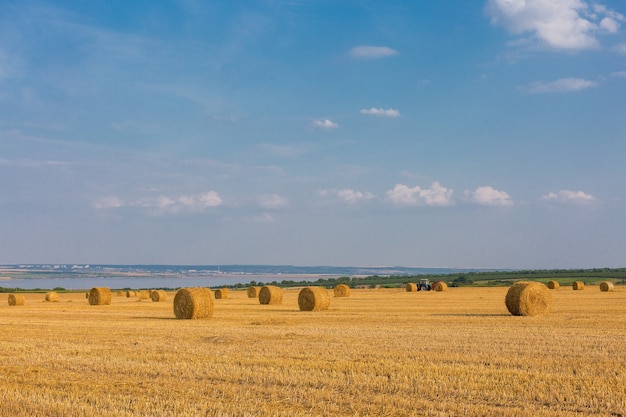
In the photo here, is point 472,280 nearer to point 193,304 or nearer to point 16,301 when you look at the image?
point 16,301

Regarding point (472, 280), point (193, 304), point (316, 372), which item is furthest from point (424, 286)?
point (316, 372)

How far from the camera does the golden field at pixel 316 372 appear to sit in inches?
351

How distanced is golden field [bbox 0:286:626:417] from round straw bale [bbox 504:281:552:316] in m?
6.14

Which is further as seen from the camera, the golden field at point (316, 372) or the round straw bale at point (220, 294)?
the round straw bale at point (220, 294)

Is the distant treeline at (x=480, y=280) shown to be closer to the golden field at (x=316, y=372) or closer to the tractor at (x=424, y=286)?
the tractor at (x=424, y=286)

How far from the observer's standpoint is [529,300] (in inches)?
1013

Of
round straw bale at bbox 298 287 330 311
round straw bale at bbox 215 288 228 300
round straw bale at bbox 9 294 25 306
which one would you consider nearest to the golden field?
round straw bale at bbox 298 287 330 311

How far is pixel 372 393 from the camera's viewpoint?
9781mm

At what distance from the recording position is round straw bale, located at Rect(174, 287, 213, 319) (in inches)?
1017

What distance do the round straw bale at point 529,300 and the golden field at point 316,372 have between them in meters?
6.14

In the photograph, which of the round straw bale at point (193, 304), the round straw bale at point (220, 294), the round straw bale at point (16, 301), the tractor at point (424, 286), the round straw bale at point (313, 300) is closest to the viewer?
the round straw bale at point (193, 304)

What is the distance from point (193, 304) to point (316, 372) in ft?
49.5

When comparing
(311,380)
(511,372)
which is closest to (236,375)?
(311,380)

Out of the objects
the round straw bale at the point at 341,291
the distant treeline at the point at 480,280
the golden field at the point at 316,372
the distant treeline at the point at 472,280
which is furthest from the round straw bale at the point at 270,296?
the distant treeline at the point at 480,280
